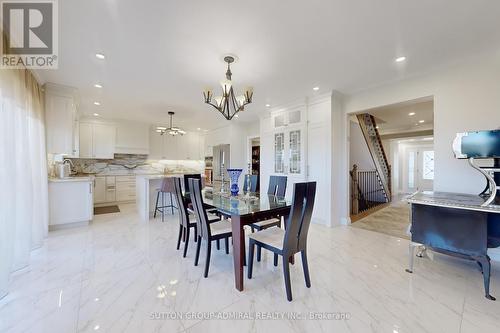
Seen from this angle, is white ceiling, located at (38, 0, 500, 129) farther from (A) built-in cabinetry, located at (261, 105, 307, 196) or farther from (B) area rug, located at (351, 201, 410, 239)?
(B) area rug, located at (351, 201, 410, 239)

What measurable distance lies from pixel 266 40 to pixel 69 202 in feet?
14.4

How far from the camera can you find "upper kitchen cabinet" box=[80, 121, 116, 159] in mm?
5871

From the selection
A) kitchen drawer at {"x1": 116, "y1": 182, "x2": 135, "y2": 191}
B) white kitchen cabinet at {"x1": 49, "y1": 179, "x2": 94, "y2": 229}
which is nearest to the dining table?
white kitchen cabinet at {"x1": 49, "y1": 179, "x2": 94, "y2": 229}

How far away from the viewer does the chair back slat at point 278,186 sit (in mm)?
3252

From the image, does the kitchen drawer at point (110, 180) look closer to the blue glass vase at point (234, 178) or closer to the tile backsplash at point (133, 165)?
the tile backsplash at point (133, 165)

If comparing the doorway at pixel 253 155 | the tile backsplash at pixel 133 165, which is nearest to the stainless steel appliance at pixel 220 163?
the doorway at pixel 253 155

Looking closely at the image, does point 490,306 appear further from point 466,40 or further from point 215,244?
point 215,244

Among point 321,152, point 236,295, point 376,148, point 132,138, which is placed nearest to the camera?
point 236,295

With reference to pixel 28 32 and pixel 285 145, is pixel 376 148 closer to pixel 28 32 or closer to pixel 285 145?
pixel 285 145

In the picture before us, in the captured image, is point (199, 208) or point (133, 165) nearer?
point (199, 208)

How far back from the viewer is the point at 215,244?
3.23m

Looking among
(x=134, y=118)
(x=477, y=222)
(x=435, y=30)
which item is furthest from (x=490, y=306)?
(x=134, y=118)

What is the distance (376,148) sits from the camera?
6.39 m

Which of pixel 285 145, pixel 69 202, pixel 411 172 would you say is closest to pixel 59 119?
pixel 69 202
